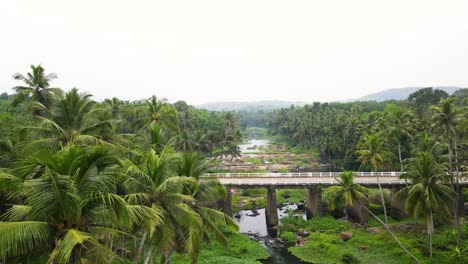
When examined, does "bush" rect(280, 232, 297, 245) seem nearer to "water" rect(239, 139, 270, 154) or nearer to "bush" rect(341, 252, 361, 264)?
"bush" rect(341, 252, 361, 264)

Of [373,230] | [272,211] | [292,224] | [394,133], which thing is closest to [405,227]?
[373,230]

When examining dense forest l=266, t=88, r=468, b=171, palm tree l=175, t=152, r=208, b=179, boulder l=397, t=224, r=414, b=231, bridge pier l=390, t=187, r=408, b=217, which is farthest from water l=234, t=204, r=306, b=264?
palm tree l=175, t=152, r=208, b=179

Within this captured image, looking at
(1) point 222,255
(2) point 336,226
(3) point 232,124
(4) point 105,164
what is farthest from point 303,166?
(4) point 105,164

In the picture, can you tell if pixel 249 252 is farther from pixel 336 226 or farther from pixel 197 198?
pixel 197 198

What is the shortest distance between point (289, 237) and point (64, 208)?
33.2 m

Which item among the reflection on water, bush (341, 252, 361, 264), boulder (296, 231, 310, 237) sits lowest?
the reflection on water

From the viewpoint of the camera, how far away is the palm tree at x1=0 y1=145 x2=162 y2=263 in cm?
865

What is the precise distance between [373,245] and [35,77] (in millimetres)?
36970

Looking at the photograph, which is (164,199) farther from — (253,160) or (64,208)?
(253,160)

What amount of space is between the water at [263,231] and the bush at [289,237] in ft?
4.56

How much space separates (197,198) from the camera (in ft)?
55.1

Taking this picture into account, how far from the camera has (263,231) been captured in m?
43.4

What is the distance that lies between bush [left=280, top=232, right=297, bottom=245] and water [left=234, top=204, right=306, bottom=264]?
1389 mm

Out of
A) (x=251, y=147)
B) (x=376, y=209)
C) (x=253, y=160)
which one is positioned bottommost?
(x=251, y=147)
